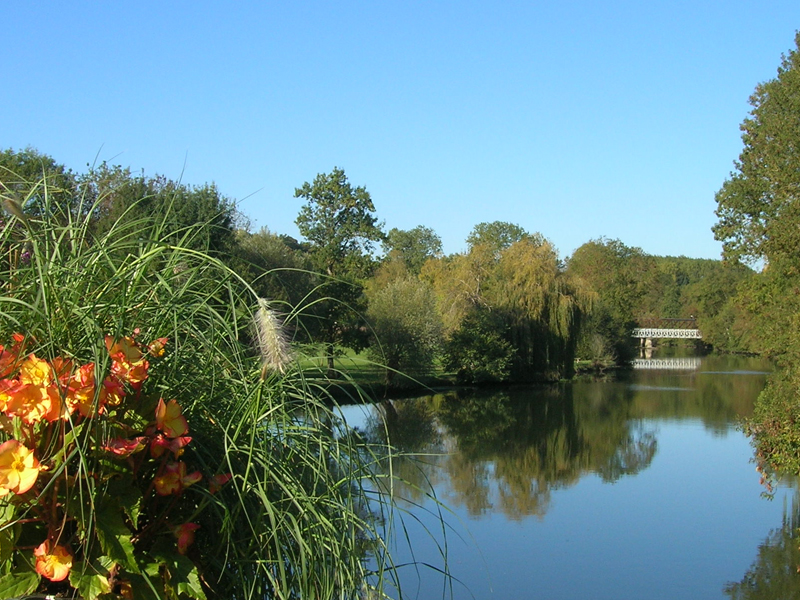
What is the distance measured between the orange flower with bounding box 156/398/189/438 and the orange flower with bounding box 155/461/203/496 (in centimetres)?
8

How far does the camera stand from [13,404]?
1.49m

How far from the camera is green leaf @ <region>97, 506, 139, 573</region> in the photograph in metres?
1.56

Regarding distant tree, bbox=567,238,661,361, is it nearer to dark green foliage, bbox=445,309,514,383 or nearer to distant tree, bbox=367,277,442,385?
dark green foliage, bbox=445,309,514,383

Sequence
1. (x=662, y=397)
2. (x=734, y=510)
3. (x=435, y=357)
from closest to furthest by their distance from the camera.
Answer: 1. (x=734, y=510)
2. (x=662, y=397)
3. (x=435, y=357)

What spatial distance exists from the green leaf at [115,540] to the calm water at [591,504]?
4.28ft

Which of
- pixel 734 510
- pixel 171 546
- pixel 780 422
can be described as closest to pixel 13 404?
pixel 171 546

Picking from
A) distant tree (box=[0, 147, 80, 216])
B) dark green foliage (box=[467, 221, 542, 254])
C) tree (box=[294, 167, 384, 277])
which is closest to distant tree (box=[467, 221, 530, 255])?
dark green foliage (box=[467, 221, 542, 254])

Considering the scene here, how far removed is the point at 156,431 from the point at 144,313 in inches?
14.9

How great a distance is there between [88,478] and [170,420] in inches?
8.0

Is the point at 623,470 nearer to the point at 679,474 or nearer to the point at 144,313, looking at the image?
the point at 679,474

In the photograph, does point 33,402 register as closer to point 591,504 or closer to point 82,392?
point 82,392

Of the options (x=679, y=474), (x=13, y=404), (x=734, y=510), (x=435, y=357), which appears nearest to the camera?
(x=13, y=404)

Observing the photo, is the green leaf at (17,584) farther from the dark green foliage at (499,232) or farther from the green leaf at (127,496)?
the dark green foliage at (499,232)

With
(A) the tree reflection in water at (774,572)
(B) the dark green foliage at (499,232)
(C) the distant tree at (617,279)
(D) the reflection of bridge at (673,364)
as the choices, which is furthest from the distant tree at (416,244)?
(A) the tree reflection in water at (774,572)
